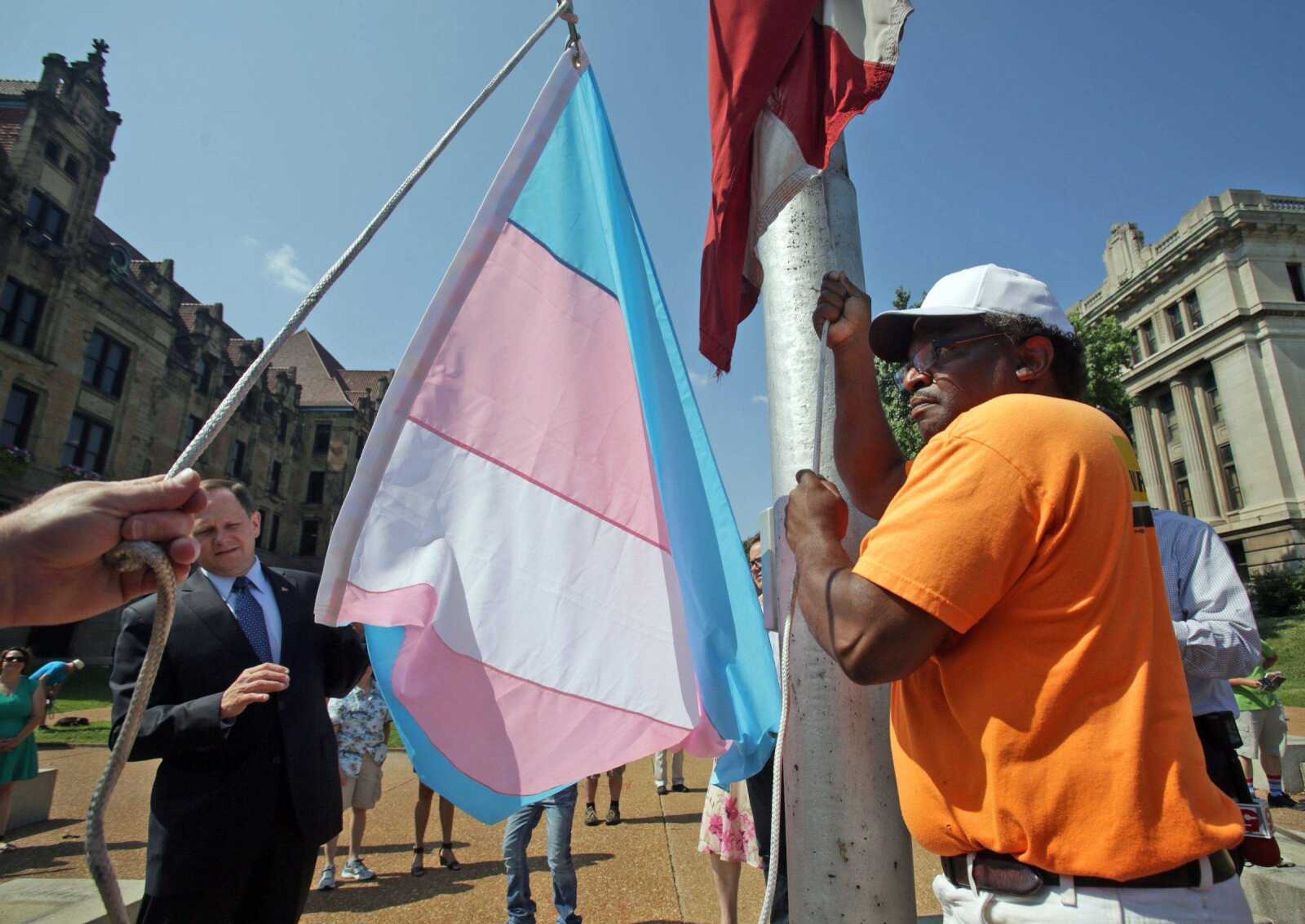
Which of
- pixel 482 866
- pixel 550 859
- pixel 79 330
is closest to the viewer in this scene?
pixel 550 859

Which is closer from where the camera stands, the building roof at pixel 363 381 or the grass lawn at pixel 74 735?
the grass lawn at pixel 74 735

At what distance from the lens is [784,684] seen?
5.53ft

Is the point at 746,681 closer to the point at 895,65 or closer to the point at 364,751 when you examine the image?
the point at 895,65

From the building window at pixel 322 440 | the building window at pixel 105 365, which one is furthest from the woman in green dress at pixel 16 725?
the building window at pixel 322 440

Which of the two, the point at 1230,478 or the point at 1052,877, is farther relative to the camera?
the point at 1230,478

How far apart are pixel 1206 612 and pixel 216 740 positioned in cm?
366

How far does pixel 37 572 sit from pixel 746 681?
209 centimetres

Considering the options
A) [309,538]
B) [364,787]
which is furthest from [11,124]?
[364,787]

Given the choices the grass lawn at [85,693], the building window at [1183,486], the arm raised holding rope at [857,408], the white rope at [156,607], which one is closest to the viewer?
the white rope at [156,607]

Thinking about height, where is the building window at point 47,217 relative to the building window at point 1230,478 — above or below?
above

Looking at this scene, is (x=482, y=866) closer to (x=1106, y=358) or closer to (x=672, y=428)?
(x=672, y=428)

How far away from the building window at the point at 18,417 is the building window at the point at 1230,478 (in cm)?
4971

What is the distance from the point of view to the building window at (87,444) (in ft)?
83.9

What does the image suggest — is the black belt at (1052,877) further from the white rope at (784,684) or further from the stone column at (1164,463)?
the stone column at (1164,463)
